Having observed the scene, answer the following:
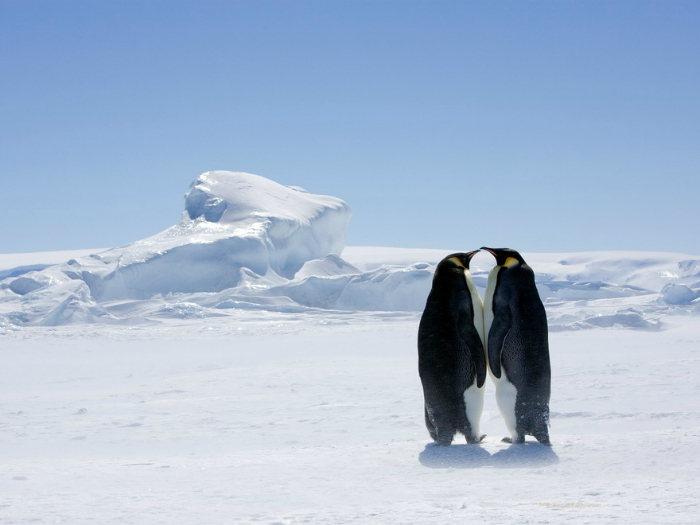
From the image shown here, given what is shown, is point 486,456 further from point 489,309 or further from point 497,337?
point 489,309

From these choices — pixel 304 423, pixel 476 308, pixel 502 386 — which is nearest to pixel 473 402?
pixel 502 386

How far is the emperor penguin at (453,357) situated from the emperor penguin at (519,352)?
100mm

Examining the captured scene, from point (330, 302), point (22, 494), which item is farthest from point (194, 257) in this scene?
point (22, 494)

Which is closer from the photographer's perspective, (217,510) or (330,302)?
(217,510)

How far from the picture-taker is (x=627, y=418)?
5.23 meters

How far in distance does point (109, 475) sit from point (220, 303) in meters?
20.3

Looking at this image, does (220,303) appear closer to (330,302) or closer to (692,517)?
(330,302)

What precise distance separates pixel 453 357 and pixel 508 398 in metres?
0.41

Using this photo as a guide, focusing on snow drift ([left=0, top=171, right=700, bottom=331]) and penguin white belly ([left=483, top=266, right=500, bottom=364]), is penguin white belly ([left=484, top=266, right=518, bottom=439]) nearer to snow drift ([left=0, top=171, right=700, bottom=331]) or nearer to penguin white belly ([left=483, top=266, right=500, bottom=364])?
penguin white belly ([left=483, top=266, right=500, bottom=364])

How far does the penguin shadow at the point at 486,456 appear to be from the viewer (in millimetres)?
3479

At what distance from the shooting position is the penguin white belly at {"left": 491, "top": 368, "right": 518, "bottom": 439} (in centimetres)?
400

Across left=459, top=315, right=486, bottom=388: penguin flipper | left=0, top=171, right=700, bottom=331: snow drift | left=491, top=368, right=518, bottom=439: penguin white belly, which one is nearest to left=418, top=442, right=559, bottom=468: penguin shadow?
left=491, top=368, right=518, bottom=439: penguin white belly

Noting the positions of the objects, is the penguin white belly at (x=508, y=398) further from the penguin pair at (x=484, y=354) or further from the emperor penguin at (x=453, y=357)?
the emperor penguin at (x=453, y=357)

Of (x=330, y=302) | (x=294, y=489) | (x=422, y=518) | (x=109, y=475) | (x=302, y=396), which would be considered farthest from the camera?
(x=330, y=302)
